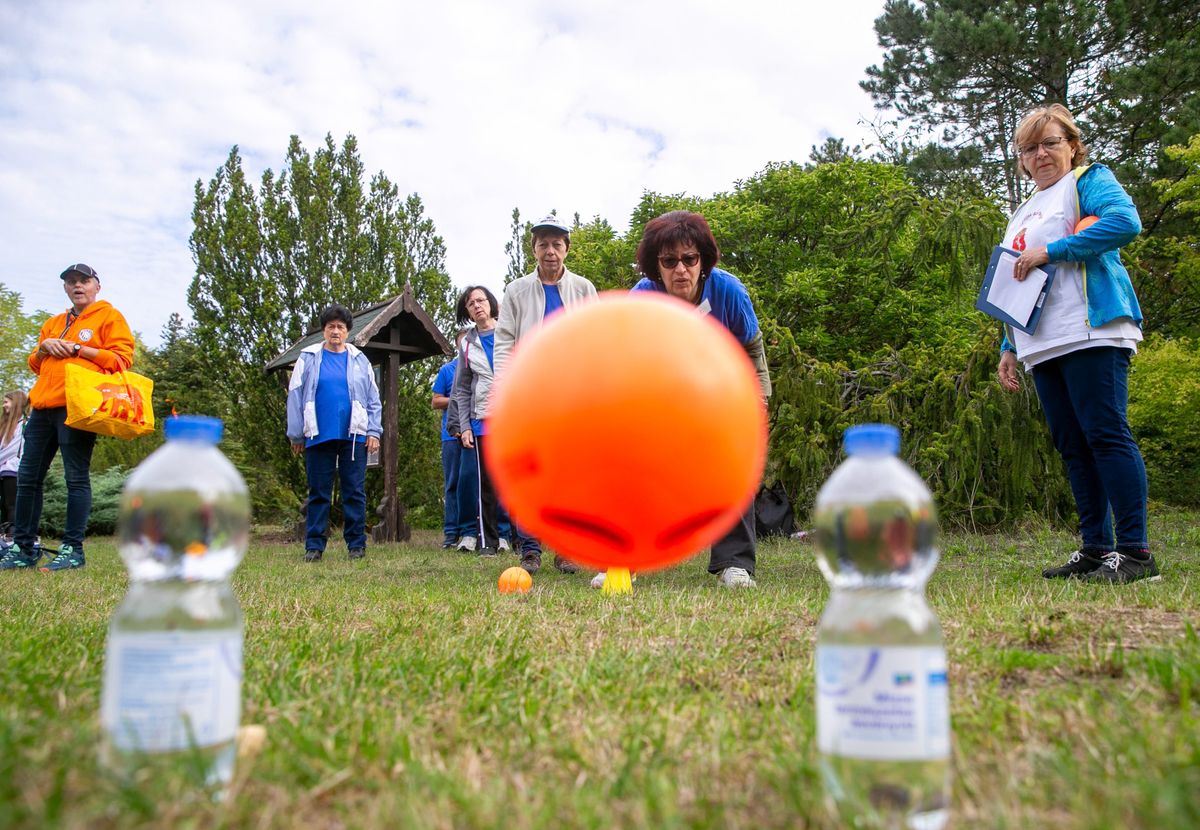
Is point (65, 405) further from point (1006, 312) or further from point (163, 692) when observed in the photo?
point (1006, 312)

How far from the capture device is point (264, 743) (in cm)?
170

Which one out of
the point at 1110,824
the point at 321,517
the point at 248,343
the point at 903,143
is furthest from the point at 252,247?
the point at 903,143

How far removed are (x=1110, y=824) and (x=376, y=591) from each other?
3.84m

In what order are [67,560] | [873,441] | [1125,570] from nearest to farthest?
[873,441] → [1125,570] → [67,560]

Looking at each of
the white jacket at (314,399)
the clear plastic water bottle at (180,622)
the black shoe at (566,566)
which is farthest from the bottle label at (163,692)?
the white jacket at (314,399)

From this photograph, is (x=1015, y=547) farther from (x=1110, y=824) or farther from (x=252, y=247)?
(x=252, y=247)

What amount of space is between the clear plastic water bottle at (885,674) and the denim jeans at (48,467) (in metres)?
6.03

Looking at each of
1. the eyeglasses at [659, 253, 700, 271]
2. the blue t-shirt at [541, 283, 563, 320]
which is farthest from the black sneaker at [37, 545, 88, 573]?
the eyeglasses at [659, 253, 700, 271]

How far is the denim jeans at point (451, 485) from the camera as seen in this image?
923 cm

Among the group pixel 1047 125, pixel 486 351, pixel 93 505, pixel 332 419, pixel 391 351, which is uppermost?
pixel 1047 125

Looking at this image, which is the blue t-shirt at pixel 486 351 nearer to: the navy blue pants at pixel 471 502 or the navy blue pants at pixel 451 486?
the navy blue pants at pixel 471 502

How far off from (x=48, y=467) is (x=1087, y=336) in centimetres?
665

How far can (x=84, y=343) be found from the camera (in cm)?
607

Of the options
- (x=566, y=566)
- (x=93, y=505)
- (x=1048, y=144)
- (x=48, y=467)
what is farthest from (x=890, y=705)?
(x=93, y=505)
